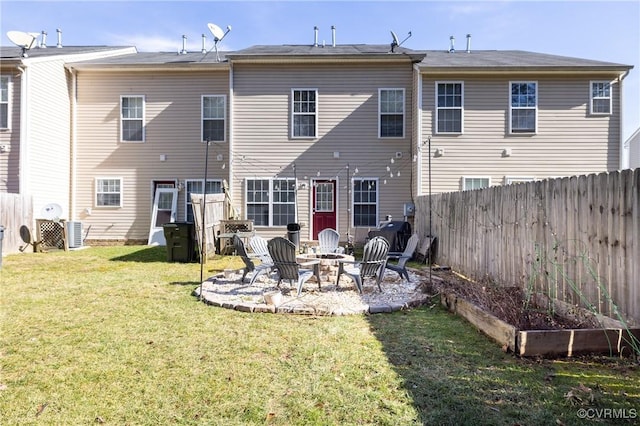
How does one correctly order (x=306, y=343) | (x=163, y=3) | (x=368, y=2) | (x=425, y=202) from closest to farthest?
(x=306, y=343), (x=425, y=202), (x=163, y=3), (x=368, y=2)

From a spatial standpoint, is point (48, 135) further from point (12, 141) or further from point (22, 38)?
point (22, 38)

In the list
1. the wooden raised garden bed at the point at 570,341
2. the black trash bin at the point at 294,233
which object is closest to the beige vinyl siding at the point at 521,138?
the black trash bin at the point at 294,233

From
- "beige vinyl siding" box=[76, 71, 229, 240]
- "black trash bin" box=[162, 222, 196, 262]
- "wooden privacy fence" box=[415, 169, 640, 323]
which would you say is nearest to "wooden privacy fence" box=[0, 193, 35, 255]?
"beige vinyl siding" box=[76, 71, 229, 240]

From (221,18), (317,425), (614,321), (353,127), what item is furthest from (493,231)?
(221,18)

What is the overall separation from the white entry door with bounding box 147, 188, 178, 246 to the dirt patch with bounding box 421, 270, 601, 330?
10.2 meters

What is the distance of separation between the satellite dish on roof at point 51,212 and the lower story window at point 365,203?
9607 mm

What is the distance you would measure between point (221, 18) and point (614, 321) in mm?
14893

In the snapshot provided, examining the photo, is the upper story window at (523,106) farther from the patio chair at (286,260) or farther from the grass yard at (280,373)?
the patio chair at (286,260)

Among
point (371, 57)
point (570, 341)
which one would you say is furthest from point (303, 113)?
point (570, 341)

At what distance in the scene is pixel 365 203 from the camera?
41.3 ft

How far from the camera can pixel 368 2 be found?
12.4 m

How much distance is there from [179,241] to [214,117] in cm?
547

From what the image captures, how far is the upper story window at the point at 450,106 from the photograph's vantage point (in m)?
12.1

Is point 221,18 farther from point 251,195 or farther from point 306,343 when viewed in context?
point 306,343
